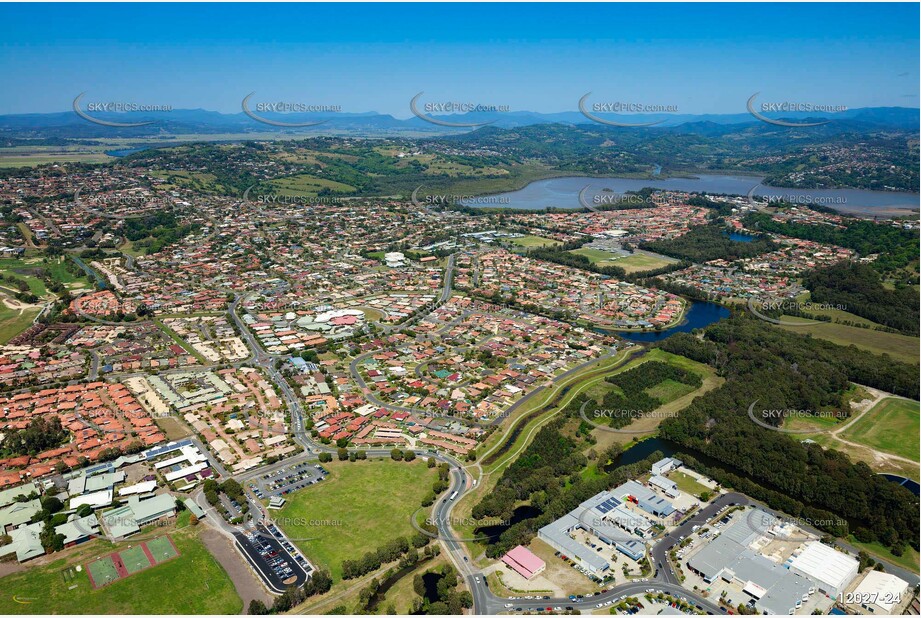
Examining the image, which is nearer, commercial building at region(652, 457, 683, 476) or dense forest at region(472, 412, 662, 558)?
dense forest at region(472, 412, 662, 558)

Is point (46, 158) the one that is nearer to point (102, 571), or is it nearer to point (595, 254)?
point (595, 254)

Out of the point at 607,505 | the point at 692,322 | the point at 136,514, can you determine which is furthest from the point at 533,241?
the point at 136,514

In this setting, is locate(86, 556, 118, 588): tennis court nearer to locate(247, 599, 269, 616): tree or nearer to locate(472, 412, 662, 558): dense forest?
locate(247, 599, 269, 616): tree

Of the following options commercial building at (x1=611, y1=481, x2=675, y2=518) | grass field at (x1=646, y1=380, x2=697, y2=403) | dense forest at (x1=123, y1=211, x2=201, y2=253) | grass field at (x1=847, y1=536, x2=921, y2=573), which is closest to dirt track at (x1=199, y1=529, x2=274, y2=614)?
commercial building at (x1=611, y1=481, x2=675, y2=518)

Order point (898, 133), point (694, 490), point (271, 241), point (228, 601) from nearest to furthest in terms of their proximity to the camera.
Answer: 1. point (228, 601)
2. point (694, 490)
3. point (271, 241)
4. point (898, 133)

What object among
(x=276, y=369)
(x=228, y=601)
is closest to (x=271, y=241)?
(x=276, y=369)

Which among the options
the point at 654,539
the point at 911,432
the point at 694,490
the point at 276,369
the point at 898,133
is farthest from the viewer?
the point at 898,133

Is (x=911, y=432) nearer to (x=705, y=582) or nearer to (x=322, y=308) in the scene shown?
(x=705, y=582)
